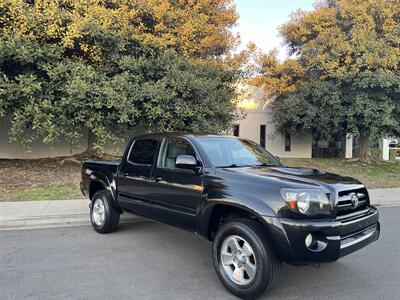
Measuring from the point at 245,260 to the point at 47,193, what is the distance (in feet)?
23.9

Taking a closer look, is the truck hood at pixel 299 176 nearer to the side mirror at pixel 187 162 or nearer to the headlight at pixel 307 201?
the headlight at pixel 307 201

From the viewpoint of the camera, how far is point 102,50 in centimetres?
1198

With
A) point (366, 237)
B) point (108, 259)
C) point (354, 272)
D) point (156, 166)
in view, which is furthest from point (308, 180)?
point (108, 259)

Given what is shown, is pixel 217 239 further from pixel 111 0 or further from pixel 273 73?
pixel 273 73

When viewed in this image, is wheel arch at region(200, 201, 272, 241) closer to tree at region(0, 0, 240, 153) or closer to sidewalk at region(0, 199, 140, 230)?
sidewalk at region(0, 199, 140, 230)

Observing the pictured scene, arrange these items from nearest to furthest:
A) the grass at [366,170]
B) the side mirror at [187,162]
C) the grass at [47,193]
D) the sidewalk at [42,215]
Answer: the side mirror at [187,162] → the sidewalk at [42,215] → the grass at [47,193] → the grass at [366,170]

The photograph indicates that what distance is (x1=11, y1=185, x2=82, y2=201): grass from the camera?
8.90 metres

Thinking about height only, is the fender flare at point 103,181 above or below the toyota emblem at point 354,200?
below

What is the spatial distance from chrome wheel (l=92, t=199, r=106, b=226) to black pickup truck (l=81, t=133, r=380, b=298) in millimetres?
971

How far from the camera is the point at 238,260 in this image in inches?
150

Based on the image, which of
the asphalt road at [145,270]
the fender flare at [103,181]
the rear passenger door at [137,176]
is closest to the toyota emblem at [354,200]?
the asphalt road at [145,270]

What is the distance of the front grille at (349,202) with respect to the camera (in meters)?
3.74

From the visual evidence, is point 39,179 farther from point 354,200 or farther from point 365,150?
point 365,150

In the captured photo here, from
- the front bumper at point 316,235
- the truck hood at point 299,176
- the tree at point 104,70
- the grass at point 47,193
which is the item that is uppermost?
the tree at point 104,70
